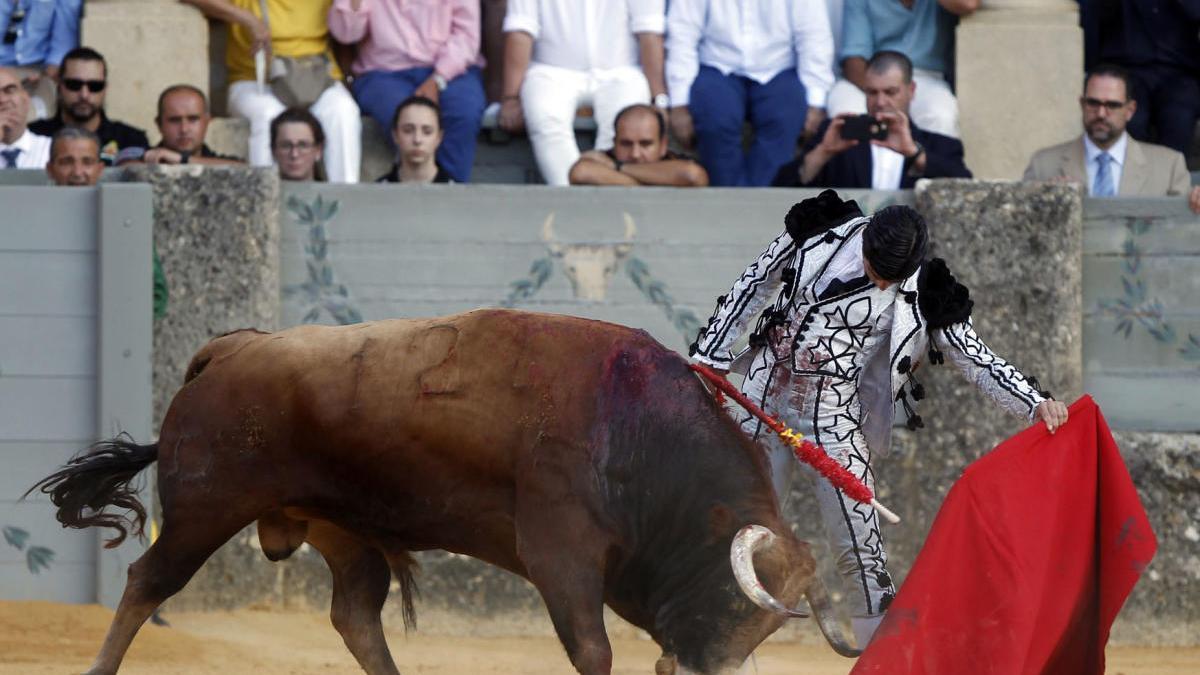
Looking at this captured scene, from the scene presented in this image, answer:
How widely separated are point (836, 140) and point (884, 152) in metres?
0.24

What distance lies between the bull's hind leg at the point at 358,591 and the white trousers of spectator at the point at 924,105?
3430 millimetres

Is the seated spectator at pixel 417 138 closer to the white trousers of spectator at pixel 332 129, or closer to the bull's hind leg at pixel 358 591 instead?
the white trousers of spectator at pixel 332 129

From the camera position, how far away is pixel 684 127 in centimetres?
813

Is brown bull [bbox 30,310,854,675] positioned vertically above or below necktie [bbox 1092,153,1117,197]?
below

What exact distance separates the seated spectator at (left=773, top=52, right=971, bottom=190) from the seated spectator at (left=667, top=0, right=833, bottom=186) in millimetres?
386

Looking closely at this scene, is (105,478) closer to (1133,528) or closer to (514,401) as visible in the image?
(514,401)

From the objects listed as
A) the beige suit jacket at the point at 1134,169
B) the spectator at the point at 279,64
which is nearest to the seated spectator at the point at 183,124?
the spectator at the point at 279,64

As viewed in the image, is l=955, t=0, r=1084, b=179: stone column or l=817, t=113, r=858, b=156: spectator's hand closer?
l=817, t=113, r=858, b=156: spectator's hand

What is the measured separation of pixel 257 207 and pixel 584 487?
2.66 metres

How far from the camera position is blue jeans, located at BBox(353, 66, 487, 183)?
802cm

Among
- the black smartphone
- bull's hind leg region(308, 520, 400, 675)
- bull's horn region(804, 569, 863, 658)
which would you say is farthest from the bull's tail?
the black smartphone

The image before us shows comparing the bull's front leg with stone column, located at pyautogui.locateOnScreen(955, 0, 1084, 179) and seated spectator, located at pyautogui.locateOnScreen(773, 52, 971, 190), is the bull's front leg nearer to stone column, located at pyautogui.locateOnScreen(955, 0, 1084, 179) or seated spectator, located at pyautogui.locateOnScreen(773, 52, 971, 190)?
seated spectator, located at pyautogui.locateOnScreen(773, 52, 971, 190)

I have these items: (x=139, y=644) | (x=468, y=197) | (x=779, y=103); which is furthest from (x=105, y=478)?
(x=779, y=103)

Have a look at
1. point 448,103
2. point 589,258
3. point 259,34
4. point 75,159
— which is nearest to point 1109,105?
point 589,258
